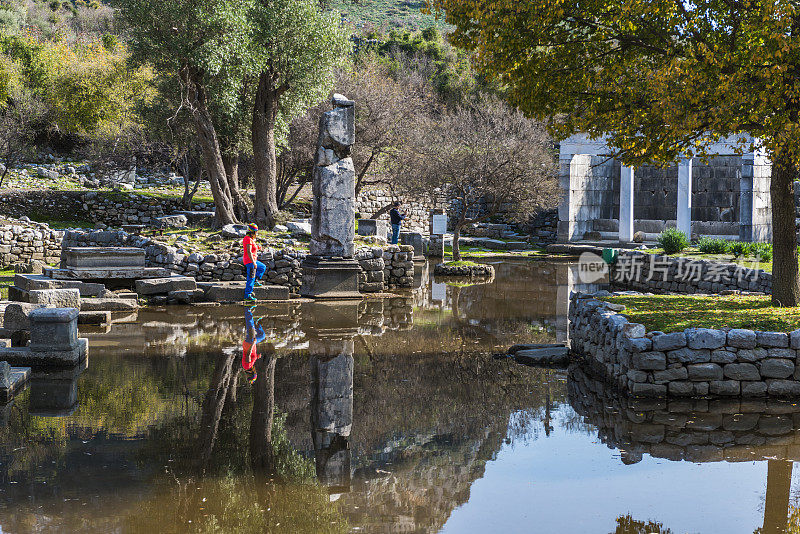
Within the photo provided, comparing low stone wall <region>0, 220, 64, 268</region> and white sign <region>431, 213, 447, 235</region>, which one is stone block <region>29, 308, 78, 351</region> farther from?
white sign <region>431, 213, 447, 235</region>

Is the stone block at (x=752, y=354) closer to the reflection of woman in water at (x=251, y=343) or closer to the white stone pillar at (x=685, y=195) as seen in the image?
the reflection of woman in water at (x=251, y=343)

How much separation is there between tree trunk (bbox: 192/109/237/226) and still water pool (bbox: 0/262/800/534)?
33.1 feet

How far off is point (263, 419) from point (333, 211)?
33.2ft

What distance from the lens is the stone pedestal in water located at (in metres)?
17.1

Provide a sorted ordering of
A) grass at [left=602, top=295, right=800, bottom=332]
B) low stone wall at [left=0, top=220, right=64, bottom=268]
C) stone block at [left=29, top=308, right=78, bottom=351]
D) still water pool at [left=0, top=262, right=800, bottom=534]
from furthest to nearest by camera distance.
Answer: low stone wall at [left=0, top=220, right=64, bottom=268] < stone block at [left=29, top=308, right=78, bottom=351] < grass at [left=602, top=295, right=800, bottom=332] < still water pool at [left=0, top=262, right=800, bottom=534]

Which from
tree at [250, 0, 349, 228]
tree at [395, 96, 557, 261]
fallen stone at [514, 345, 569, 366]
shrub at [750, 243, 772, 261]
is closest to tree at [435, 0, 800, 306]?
fallen stone at [514, 345, 569, 366]

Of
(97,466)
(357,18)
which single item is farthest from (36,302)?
(357,18)

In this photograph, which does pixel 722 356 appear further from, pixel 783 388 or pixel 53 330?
pixel 53 330

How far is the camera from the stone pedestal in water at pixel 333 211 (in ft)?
56.2

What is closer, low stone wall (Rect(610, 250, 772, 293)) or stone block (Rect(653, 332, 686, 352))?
stone block (Rect(653, 332, 686, 352))

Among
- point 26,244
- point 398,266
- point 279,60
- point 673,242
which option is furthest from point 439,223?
point 26,244

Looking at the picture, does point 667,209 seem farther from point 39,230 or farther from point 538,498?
point 538,498

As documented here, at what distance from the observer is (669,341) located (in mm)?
8430

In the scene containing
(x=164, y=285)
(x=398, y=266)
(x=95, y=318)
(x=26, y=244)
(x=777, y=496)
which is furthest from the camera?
(x=26, y=244)
